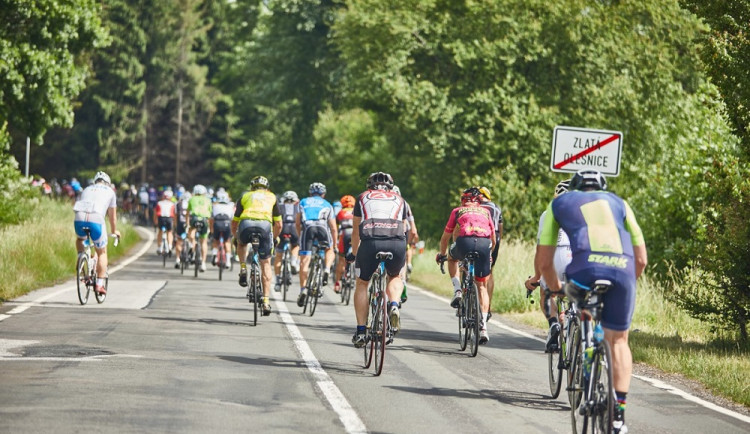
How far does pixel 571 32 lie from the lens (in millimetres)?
36344

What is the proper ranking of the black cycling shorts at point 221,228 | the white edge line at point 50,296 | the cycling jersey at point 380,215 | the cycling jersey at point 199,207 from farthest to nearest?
the cycling jersey at point 199,207 < the black cycling shorts at point 221,228 < the white edge line at point 50,296 < the cycling jersey at point 380,215

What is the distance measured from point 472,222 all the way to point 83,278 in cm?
664

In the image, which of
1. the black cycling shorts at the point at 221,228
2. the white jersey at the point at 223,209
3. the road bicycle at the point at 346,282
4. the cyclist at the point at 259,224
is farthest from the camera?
the black cycling shorts at the point at 221,228

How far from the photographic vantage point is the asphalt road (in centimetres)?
801

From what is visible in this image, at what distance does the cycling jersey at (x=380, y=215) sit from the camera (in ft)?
36.1

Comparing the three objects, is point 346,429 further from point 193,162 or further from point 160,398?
point 193,162

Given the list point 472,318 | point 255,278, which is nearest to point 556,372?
point 472,318

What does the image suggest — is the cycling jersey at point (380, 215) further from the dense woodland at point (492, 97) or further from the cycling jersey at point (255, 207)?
the cycling jersey at point (255, 207)

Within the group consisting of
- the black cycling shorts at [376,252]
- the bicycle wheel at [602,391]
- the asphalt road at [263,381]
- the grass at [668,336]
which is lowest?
the asphalt road at [263,381]

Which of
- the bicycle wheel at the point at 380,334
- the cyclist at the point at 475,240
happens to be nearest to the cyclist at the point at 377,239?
the bicycle wheel at the point at 380,334

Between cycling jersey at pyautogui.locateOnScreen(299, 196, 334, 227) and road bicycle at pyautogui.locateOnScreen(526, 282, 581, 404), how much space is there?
8.05 meters

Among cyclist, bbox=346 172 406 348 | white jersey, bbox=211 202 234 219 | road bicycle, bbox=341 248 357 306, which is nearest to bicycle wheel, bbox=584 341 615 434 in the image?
cyclist, bbox=346 172 406 348

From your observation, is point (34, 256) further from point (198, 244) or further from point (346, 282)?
point (346, 282)

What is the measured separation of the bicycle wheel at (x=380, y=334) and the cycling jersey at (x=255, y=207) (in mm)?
5142
